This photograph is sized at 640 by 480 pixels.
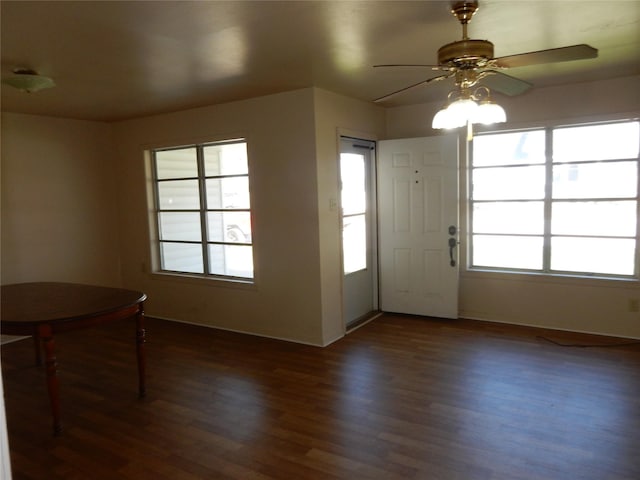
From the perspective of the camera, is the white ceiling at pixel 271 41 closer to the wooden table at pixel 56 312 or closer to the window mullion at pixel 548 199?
the window mullion at pixel 548 199

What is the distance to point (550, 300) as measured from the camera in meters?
4.51

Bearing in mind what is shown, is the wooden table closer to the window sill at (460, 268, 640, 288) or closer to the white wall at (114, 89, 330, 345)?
the white wall at (114, 89, 330, 345)

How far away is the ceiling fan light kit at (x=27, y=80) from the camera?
3152 millimetres

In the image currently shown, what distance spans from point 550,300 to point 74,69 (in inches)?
181

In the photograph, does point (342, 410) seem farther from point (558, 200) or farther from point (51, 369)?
point (558, 200)

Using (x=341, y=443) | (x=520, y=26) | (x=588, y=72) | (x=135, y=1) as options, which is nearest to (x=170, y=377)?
(x=341, y=443)

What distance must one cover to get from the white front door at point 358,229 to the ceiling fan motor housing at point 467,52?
2.34 m

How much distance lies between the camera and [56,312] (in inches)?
115

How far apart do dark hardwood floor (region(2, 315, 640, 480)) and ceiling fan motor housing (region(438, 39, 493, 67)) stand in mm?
2054

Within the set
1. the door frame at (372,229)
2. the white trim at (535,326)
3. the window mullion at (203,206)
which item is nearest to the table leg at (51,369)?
the window mullion at (203,206)

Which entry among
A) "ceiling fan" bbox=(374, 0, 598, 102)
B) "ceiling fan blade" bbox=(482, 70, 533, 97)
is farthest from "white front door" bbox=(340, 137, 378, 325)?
"ceiling fan" bbox=(374, 0, 598, 102)

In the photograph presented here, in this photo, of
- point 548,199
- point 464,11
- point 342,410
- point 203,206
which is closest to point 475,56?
point 464,11

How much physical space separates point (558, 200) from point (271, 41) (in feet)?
10.6

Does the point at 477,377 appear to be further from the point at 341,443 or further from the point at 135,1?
the point at 135,1
